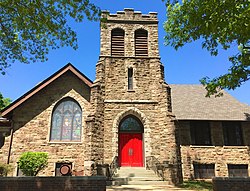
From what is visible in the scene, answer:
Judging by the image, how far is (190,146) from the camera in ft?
55.8

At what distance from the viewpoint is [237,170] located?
16719mm

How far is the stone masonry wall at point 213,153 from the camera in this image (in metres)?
16.5

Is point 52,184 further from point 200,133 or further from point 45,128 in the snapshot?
point 200,133

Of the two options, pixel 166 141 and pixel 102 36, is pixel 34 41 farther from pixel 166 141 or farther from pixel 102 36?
pixel 166 141

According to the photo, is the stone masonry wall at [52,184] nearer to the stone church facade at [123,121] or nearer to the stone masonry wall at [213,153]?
the stone church facade at [123,121]

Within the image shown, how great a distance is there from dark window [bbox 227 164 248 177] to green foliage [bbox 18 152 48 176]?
1327cm

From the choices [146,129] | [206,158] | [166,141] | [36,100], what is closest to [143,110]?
[146,129]

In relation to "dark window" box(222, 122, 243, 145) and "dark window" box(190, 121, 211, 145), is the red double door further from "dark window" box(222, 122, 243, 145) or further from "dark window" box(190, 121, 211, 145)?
"dark window" box(222, 122, 243, 145)

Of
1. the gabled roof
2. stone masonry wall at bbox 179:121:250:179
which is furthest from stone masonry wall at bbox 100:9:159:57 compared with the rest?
stone masonry wall at bbox 179:121:250:179

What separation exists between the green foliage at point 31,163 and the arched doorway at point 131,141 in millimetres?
5055

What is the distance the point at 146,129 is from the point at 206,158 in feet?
18.1

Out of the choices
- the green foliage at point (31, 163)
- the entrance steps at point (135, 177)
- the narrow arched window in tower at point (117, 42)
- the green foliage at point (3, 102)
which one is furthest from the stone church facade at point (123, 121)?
the green foliage at point (3, 102)

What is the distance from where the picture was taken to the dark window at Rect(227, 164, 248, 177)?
54.5 feet

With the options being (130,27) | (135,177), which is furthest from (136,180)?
(130,27)
